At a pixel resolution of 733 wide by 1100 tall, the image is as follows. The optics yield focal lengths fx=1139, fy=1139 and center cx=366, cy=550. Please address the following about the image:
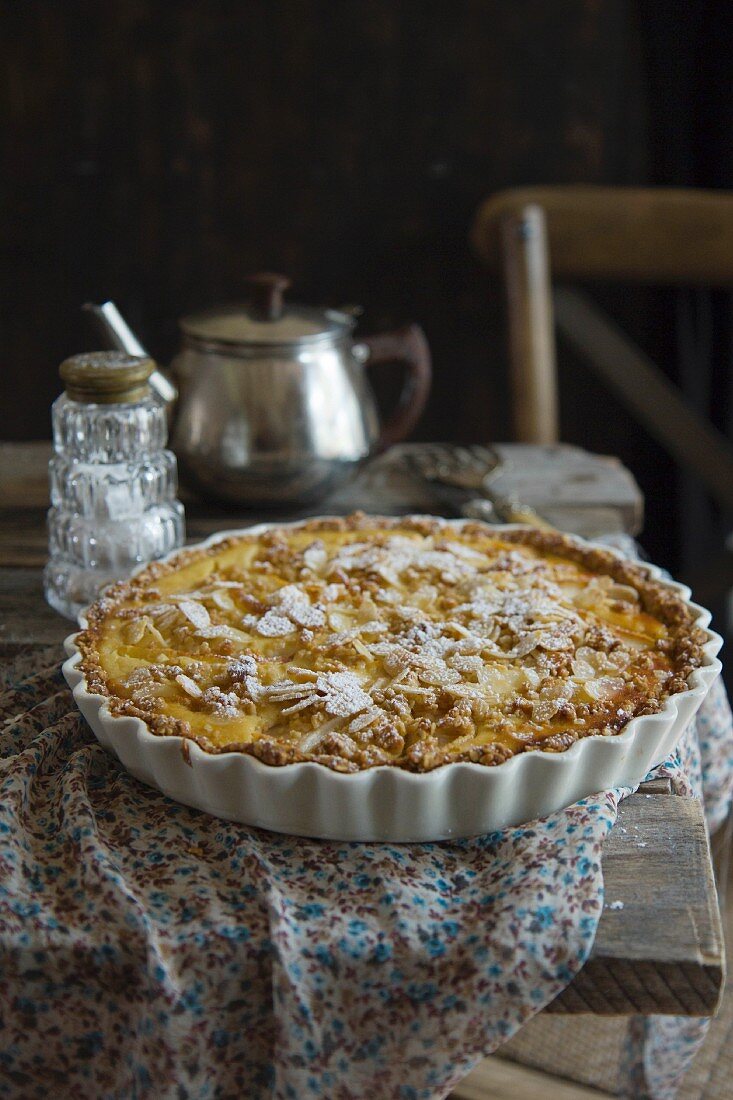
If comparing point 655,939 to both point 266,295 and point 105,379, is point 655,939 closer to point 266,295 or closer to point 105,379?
point 105,379

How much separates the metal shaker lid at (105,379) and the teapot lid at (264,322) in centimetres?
27

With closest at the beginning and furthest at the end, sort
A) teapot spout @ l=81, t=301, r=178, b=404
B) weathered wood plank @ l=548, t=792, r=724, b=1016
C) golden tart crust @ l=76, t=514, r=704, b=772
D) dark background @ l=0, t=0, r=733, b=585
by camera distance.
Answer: weathered wood plank @ l=548, t=792, r=724, b=1016 → golden tart crust @ l=76, t=514, r=704, b=772 → teapot spout @ l=81, t=301, r=178, b=404 → dark background @ l=0, t=0, r=733, b=585

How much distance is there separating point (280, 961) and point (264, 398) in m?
0.85

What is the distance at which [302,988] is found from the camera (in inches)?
30.3

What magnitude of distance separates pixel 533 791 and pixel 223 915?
0.82 ft

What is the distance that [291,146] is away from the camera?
8.03ft

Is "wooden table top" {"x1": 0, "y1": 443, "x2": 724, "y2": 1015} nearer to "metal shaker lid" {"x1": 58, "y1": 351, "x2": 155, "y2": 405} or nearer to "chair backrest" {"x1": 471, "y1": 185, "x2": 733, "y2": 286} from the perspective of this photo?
"metal shaker lid" {"x1": 58, "y1": 351, "x2": 155, "y2": 405}

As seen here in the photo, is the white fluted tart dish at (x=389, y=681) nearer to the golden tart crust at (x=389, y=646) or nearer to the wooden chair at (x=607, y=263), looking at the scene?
the golden tart crust at (x=389, y=646)

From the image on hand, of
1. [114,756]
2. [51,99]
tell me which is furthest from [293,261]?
[114,756]

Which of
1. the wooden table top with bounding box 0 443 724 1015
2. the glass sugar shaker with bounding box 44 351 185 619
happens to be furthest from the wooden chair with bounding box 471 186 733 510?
the wooden table top with bounding box 0 443 724 1015

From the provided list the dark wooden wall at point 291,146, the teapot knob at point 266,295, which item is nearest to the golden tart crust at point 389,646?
the teapot knob at point 266,295

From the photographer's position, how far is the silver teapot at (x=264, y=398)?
146 centimetres

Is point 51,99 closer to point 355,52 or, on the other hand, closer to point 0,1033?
point 355,52

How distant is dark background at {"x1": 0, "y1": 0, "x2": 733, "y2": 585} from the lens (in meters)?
2.36
